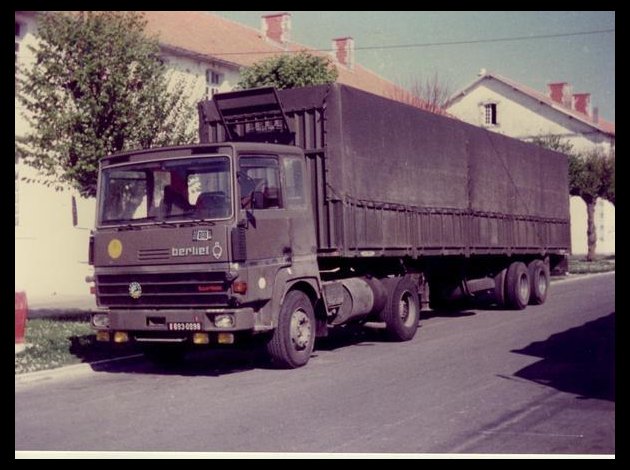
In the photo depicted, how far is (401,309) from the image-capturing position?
13.7m

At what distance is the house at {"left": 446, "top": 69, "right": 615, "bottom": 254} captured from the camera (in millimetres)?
49281

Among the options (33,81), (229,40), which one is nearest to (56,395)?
(33,81)

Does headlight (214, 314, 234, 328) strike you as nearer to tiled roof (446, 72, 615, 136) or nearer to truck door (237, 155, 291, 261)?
truck door (237, 155, 291, 261)

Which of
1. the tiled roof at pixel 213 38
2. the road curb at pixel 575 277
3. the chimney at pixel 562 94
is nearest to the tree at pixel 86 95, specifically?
the tiled roof at pixel 213 38

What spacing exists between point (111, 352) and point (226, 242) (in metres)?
3.81

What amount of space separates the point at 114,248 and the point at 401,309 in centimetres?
503

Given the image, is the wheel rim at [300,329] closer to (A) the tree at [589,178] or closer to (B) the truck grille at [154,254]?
(B) the truck grille at [154,254]

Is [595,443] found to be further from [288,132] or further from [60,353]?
[60,353]

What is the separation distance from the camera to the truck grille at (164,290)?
397 inches

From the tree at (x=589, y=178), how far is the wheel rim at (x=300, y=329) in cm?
3069

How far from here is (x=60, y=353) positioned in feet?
40.6

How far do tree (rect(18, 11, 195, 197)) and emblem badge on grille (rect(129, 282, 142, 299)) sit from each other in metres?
4.79

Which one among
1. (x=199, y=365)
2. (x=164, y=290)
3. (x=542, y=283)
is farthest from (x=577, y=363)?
(x=542, y=283)

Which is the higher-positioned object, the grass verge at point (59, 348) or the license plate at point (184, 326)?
the license plate at point (184, 326)
